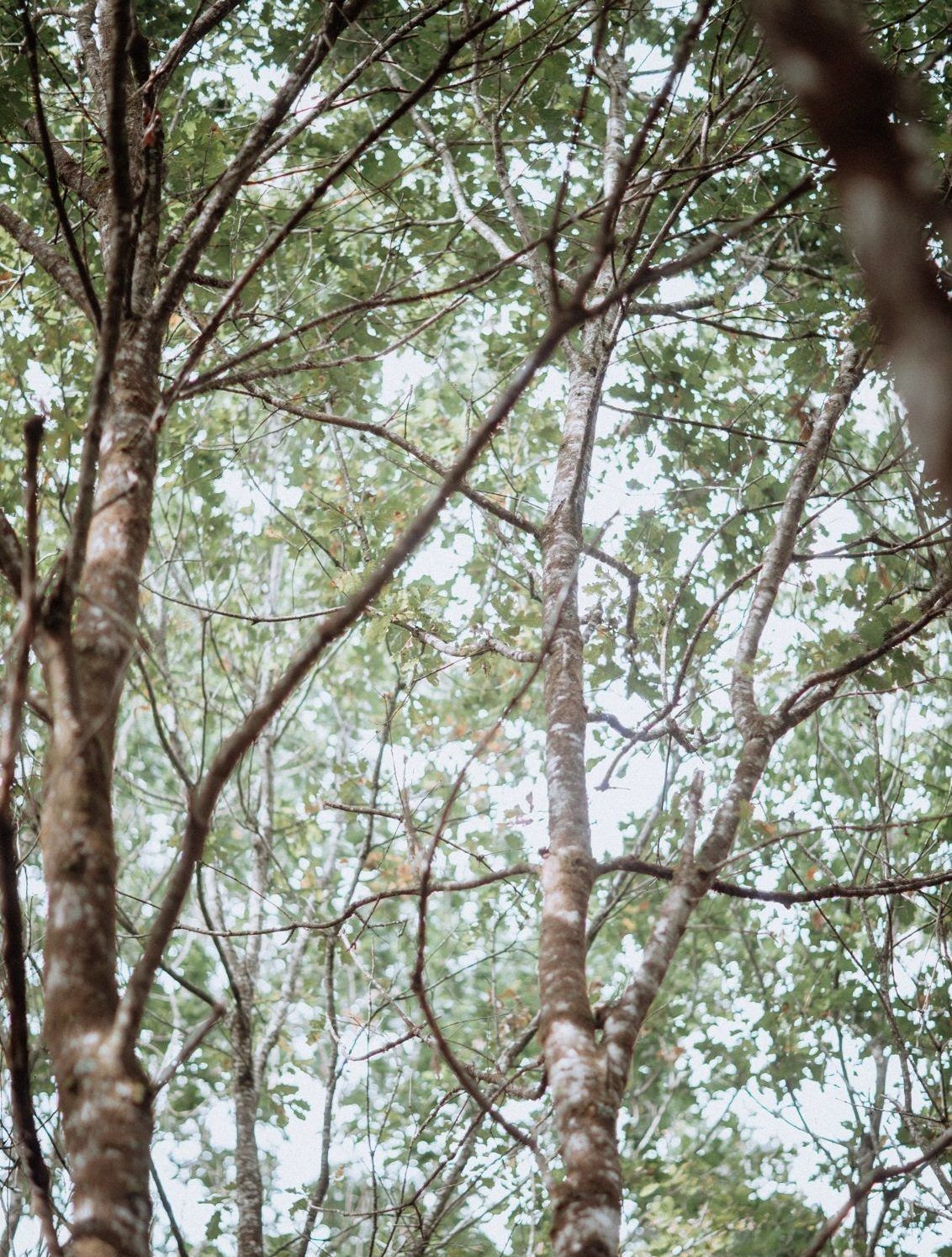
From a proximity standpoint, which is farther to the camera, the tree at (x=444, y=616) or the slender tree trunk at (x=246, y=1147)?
the slender tree trunk at (x=246, y=1147)

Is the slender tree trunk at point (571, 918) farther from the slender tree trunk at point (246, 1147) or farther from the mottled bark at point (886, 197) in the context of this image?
the slender tree trunk at point (246, 1147)

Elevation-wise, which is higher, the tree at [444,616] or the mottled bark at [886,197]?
the tree at [444,616]

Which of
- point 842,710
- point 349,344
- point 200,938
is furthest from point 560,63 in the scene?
point 200,938

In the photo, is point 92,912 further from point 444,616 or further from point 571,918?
point 444,616

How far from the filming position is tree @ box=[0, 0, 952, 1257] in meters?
1.44

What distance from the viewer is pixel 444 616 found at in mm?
4473

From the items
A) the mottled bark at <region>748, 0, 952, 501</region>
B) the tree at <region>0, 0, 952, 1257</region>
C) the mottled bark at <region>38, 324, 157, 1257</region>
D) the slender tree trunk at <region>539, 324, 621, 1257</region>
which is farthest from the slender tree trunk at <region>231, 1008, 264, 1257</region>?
the mottled bark at <region>748, 0, 952, 501</region>

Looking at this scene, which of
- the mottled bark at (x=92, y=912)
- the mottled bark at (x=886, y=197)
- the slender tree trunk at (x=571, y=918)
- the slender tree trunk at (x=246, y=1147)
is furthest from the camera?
the slender tree trunk at (x=246, y=1147)

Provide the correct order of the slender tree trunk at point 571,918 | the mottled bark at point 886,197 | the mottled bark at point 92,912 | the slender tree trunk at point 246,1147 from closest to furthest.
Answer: the mottled bark at point 886,197
the mottled bark at point 92,912
the slender tree trunk at point 571,918
the slender tree trunk at point 246,1147

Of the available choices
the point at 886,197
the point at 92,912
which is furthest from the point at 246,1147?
the point at 886,197

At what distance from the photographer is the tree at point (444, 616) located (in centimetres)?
144

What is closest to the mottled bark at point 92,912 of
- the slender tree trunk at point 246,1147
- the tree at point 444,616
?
the tree at point 444,616

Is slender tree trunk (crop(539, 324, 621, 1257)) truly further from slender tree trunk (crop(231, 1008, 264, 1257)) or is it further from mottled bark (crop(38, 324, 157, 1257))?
slender tree trunk (crop(231, 1008, 264, 1257))

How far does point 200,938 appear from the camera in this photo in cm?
939
